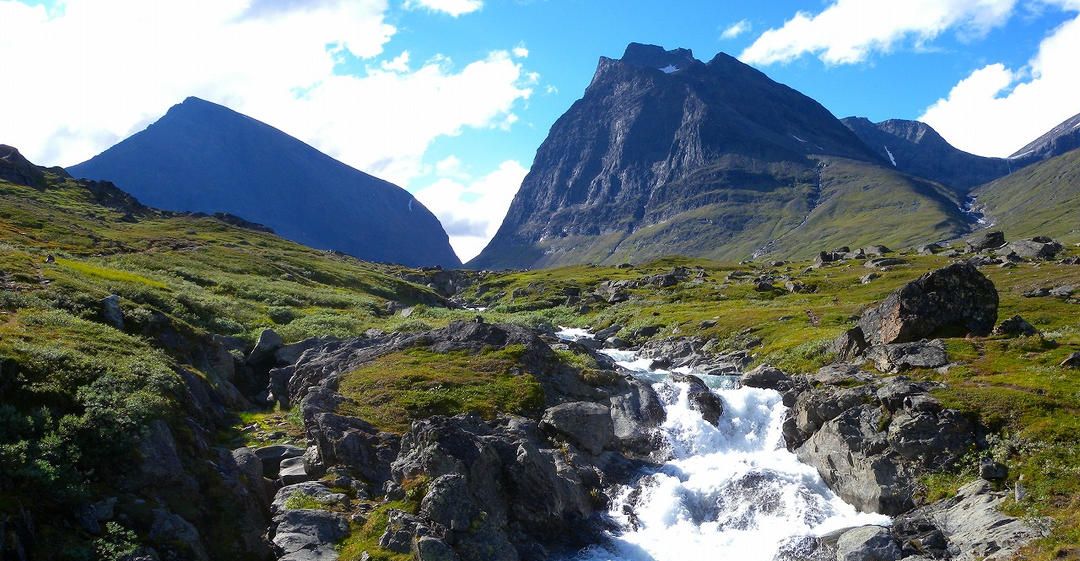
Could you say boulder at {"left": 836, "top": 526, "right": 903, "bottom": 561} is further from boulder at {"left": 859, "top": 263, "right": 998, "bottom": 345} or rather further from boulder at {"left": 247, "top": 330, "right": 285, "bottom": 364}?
boulder at {"left": 247, "top": 330, "right": 285, "bottom": 364}

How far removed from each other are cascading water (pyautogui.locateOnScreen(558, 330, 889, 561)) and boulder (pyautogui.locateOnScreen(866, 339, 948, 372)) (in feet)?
26.1

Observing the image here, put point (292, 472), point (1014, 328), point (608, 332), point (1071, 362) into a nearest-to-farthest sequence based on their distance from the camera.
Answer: point (292, 472)
point (1071, 362)
point (1014, 328)
point (608, 332)

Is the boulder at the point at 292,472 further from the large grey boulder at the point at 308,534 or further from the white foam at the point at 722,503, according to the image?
the white foam at the point at 722,503

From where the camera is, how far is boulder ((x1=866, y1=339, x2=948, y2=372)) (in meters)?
41.3

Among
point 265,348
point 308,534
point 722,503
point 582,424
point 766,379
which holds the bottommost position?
point 722,503

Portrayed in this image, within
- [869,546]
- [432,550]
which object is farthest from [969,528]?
[432,550]

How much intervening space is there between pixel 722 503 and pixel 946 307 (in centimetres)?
2516

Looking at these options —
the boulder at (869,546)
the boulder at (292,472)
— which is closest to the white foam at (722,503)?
the boulder at (869,546)

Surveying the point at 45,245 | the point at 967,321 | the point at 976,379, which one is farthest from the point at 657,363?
the point at 45,245

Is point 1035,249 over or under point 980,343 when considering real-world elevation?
over

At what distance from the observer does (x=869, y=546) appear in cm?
2716

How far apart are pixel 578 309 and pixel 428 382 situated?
81061 mm

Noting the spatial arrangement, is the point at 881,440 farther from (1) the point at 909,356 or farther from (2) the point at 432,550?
(2) the point at 432,550

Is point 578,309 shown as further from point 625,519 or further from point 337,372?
point 625,519
